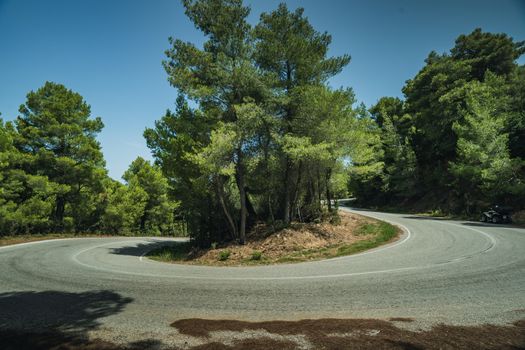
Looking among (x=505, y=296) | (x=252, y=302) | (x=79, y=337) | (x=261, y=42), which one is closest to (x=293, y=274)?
(x=252, y=302)

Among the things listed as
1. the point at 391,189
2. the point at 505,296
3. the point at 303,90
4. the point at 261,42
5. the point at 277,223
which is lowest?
the point at 505,296

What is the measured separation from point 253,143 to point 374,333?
1382cm

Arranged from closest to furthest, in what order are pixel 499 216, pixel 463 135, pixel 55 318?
pixel 55 318, pixel 499 216, pixel 463 135

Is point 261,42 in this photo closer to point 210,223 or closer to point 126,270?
point 210,223

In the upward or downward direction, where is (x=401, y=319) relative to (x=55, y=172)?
downward

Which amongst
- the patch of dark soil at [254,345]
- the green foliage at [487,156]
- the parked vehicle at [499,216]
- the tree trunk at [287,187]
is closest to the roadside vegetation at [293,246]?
the tree trunk at [287,187]

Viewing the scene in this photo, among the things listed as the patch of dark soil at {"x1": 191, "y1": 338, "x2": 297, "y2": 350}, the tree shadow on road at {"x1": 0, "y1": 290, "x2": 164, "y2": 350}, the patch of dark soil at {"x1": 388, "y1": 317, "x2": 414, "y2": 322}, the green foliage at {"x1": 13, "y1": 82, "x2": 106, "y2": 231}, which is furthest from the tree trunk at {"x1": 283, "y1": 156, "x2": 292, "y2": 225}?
the green foliage at {"x1": 13, "y1": 82, "x2": 106, "y2": 231}

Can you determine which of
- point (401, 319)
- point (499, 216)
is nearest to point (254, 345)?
Result: point (401, 319)

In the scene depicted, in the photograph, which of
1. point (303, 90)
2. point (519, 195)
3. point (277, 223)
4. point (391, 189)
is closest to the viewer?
point (303, 90)

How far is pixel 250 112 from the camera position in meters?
15.2

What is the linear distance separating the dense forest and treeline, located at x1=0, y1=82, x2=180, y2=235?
0.38 ft

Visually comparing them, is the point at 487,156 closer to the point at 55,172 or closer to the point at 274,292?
the point at 274,292

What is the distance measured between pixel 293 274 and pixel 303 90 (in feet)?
36.7

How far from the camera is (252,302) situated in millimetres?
6820
